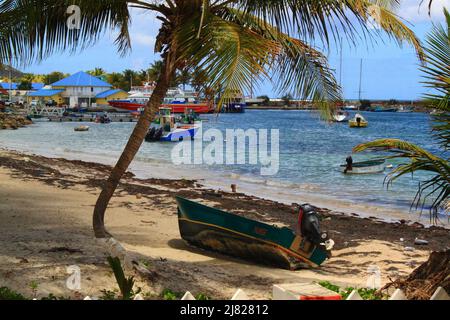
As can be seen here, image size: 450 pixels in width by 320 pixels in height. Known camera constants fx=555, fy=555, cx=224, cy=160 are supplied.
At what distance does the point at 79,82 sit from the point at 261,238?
98.2m

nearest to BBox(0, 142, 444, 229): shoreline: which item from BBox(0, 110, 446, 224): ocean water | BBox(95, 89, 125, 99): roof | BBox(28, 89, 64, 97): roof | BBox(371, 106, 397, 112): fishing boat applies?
BBox(0, 110, 446, 224): ocean water

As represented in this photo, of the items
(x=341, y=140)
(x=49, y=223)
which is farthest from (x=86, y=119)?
(x=49, y=223)

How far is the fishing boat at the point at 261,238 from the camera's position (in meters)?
8.55

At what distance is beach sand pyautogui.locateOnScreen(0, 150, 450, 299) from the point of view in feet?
20.7

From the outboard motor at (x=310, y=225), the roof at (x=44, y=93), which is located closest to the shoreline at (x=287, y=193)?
the outboard motor at (x=310, y=225)

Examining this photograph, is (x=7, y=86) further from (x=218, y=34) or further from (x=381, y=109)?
(x=218, y=34)

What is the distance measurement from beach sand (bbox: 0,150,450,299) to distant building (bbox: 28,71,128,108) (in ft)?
276

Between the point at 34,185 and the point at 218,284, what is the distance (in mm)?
10567

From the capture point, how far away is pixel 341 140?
5659 centimetres

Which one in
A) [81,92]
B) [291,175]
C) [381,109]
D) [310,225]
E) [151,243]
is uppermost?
[81,92]

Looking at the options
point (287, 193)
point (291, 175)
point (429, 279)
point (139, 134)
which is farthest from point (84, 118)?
A: point (429, 279)

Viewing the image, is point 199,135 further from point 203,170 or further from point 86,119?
point 86,119

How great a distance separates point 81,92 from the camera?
10175cm

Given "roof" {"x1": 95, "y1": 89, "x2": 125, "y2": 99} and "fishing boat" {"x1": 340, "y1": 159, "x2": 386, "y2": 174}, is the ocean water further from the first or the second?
"roof" {"x1": 95, "y1": 89, "x2": 125, "y2": 99}
